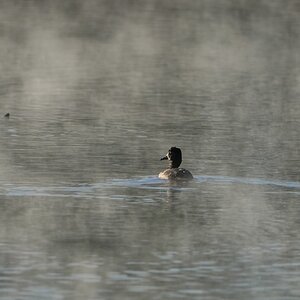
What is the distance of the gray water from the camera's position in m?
21.8

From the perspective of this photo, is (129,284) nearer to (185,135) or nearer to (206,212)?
(206,212)

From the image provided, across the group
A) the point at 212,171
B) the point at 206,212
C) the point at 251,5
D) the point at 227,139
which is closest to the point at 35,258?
the point at 206,212

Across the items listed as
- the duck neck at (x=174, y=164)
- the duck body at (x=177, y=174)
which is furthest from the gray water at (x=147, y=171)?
the duck neck at (x=174, y=164)

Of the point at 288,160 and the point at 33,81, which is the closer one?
the point at 288,160

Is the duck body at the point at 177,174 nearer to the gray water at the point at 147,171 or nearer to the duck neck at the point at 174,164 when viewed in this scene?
the gray water at the point at 147,171

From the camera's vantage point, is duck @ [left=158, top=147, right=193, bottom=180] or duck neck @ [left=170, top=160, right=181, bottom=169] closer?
duck @ [left=158, top=147, right=193, bottom=180]

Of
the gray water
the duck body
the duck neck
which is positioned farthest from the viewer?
the duck neck

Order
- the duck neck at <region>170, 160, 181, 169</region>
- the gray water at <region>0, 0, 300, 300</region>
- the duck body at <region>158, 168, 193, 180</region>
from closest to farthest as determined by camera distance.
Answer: the gray water at <region>0, 0, 300, 300</region> < the duck body at <region>158, 168, 193, 180</region> < the duck neck at <region>170, 160, 181, 169</region>

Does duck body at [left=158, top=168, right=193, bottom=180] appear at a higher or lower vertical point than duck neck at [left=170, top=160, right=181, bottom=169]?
lower

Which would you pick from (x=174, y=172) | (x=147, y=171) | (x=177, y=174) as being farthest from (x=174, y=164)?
(x=177, y=174)

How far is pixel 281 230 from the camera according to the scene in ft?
83.7

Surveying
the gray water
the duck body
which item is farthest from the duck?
the gray water

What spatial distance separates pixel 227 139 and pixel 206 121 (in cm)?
412

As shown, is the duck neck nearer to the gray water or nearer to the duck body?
the gray water
